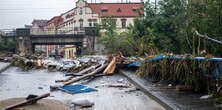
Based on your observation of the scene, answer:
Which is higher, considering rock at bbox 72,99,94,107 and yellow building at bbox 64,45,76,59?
rock at bbox 72,99,94,107

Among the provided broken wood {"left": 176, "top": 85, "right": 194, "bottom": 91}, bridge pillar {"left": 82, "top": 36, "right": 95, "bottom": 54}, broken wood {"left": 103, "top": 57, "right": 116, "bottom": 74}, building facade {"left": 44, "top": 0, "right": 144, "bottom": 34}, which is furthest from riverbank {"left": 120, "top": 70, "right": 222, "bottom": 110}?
building facade {"left": 44, "top": 0, "right": 144, "bottom": 34}

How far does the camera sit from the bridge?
38781 mm

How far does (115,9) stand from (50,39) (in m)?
22.9

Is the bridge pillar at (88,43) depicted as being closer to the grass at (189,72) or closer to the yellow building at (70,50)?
the yellow building at (70,50)

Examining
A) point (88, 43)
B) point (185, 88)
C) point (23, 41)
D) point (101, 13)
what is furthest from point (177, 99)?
point (101, 13)

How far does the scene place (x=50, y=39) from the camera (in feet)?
130

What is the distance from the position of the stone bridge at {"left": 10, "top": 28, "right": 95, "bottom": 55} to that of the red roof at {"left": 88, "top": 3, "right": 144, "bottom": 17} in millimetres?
18054

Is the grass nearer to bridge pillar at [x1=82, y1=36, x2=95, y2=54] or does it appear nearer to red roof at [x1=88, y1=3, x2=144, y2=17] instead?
bridge pillar at [x1=82, y1=36, x2=95, y2=54]

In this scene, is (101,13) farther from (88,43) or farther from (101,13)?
(88,43)

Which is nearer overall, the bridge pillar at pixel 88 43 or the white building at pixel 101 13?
the bridge pillar at pixel 88 43

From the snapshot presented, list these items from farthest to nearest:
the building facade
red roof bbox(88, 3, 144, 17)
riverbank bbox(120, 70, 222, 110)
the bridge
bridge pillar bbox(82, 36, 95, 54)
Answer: red roof bbox(88, 3, 144, 17) → the building facade → bridge pillar bbox(82, 36, 95, 54) → the bridge → riverbank bbox(120, 70, 222, 110)

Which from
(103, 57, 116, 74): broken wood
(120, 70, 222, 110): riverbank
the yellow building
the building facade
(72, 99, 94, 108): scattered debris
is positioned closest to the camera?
(120, 70, 222, 110): riverbank

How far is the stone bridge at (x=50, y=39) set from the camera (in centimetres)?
3875

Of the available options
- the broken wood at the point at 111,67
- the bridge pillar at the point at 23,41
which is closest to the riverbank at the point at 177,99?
the broken wood at the point at 111,67
